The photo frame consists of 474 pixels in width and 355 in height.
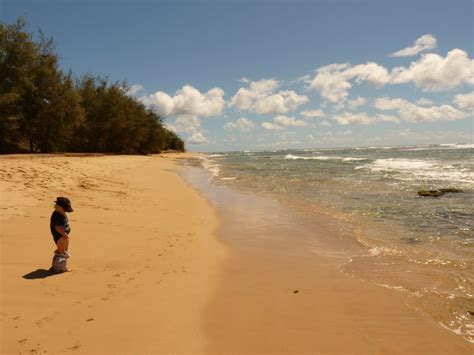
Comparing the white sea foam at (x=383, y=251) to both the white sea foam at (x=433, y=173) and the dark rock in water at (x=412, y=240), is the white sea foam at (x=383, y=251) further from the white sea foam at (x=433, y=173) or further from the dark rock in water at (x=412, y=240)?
the white sea foam at (x=433, y=173)

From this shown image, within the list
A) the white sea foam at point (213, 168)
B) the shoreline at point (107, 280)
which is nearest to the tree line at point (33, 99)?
the white sea foam at point (213, 168)

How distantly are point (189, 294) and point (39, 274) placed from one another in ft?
7.75

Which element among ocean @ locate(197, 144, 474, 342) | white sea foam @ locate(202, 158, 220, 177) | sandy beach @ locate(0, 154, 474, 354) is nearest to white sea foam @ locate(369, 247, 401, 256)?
ocean @ locate(197, 144, 474, 342)

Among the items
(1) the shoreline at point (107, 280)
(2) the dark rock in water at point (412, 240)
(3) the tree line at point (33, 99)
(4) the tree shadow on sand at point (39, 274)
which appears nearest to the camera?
(1) the shoreline at point (107, 280)

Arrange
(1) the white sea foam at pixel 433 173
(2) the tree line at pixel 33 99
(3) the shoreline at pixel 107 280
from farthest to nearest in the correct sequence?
(2) the tree line at pixel 33 99, (1) the white sea foam at pixel 433 173, (3) the shoreline at pixel 107 280

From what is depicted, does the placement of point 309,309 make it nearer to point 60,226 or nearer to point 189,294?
point 189,294

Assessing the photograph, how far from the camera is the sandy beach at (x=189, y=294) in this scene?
4.04m

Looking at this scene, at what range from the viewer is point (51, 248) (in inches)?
264

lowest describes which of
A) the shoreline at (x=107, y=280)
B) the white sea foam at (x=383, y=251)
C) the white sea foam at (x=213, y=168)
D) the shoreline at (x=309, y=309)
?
the shoreline at (x=309, y=309)

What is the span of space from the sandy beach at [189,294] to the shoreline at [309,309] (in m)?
Result: 0.02

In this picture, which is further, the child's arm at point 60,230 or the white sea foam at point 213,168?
the white sea foam at point 213,168

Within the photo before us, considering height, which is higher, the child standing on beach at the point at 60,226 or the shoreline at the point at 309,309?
the child standing on beach at the point at 60,226

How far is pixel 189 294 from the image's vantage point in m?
5.40

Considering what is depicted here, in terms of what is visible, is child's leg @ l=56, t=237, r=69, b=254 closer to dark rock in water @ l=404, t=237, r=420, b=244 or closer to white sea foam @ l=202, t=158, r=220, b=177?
dark rock in water @ l=404, t=237, r=420, b=244
